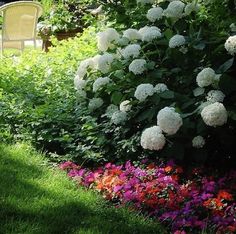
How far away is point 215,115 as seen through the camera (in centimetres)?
352

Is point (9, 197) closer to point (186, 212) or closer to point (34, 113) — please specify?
point (186, 212)

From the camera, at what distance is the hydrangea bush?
3.70m

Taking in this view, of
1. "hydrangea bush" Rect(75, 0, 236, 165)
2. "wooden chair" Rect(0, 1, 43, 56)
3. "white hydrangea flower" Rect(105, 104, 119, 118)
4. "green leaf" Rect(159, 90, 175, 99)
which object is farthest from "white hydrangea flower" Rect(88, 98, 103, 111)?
"wooden chair" Rect(0, 1, 43, 56)

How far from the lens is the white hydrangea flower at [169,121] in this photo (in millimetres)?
3590

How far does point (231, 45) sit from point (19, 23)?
635 cm

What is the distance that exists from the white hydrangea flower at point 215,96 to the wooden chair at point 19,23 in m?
6.13

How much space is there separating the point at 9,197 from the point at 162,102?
1257mm

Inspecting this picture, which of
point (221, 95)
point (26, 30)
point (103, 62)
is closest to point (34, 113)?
point (103, 62)

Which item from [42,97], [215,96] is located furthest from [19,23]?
[215,96]

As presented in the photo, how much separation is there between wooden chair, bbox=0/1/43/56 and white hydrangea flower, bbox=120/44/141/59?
530 centimetres

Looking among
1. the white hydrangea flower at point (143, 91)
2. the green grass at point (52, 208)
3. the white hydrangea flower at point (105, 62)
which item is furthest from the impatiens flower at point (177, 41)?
the green grass at point (52, 208)

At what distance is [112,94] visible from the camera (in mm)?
4305

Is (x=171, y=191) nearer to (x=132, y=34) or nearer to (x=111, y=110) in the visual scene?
(x=111, y=110)

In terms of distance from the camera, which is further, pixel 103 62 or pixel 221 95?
pixel 103 62
